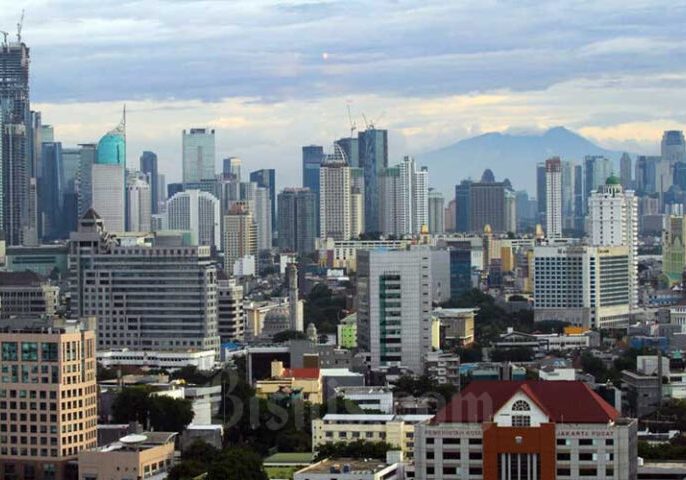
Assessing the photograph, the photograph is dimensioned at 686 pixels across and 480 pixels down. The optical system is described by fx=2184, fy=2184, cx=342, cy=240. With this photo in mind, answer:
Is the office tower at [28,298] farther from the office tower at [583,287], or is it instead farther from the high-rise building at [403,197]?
the high-rise building at [403,197]

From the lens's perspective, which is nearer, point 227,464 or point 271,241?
point 227,464

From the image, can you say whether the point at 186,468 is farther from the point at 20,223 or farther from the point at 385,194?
the point at 385,194

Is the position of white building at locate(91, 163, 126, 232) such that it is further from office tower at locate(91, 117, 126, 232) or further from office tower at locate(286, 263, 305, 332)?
office tower at locate(286, 263, 305, 332)

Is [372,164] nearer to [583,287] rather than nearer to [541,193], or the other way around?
[541,193]

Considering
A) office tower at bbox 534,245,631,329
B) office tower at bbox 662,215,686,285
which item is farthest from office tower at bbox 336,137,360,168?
office tower at bbox 534,245,631,329

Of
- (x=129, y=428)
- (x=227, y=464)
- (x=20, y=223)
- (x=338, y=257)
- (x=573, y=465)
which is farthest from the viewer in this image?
(x=20, y=223)

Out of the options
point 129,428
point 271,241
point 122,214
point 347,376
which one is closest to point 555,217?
Answer: point 271,241
